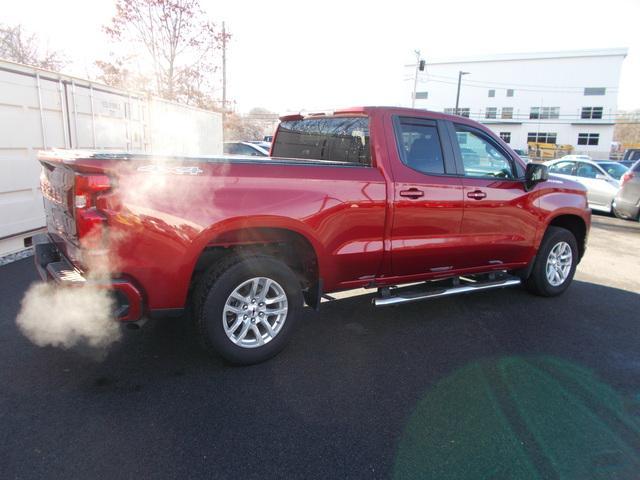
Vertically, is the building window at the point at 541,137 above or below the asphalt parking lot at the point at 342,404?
above

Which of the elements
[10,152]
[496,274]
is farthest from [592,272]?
[10,152]

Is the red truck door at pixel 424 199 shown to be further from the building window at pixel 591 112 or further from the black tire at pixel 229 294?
the building window at pixel 591 112

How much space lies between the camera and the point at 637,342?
4332mm

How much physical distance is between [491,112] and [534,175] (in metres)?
61.9

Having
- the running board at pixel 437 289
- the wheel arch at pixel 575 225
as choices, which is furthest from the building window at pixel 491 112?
the running board at pixel 437 289

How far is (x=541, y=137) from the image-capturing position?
58281 millimetres

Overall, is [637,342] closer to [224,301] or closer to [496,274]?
[496,274]

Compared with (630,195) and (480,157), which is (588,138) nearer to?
(630,195)

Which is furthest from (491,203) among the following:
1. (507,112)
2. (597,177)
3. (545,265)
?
(507,112)

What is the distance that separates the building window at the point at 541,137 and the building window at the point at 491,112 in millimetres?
5007

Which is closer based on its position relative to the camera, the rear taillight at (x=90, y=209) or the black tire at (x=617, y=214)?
the rear taillight at (x=90, y=209)

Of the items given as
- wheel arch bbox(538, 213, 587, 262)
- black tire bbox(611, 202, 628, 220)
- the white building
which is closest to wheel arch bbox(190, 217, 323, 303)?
wheel arch bbox(538, 213, 587, 262)

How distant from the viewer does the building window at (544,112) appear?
57312 mm

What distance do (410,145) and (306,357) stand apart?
2069 millimetres
